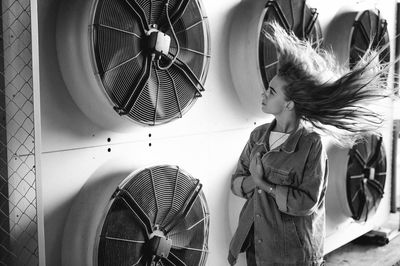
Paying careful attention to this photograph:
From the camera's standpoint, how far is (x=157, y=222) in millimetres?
1965

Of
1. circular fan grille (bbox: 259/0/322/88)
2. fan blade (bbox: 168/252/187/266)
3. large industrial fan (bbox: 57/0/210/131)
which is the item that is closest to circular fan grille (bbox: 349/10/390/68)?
circular fan grille (bbox: 259/0/322/88)

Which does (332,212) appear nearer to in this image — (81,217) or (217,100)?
(217,100)

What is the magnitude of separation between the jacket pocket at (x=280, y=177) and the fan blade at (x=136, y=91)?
2.05 ft

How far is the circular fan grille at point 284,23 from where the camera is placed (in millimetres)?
2453

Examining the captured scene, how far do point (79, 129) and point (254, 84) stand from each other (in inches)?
39.2

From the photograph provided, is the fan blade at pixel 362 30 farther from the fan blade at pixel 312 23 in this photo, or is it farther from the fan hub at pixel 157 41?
the fan hub at pixel 157 41

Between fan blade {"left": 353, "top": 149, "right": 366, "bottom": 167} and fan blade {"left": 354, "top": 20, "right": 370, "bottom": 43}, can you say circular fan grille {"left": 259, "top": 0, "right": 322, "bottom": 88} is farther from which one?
fan blade {"left": 353, "top": 149, "right": 366, "bottom": 167}

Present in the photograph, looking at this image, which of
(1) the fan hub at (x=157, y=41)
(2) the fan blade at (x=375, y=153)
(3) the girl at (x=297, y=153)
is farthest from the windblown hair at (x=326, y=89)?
(2) the fan blade at (x=375, y=153)

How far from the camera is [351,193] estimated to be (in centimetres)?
325

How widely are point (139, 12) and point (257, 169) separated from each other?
2.56 feet

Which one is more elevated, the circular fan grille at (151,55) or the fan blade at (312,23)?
the fan blade at (312,23)

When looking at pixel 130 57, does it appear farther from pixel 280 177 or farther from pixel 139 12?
pixel 280 177

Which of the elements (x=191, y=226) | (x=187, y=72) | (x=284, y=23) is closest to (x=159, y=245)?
(x=191, y=226)

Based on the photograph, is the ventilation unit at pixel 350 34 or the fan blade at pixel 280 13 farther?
the ventilation unit at pixel 350 34
